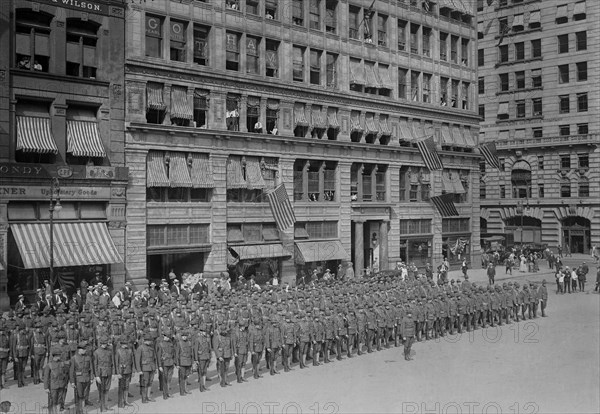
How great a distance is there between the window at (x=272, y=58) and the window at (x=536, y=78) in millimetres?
34764

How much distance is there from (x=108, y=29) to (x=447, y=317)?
23002 millimetres

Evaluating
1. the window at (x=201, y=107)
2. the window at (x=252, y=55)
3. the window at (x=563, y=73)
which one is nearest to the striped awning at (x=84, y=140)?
the window at (x=201, y=107)

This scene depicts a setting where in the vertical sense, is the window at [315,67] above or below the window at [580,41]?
below

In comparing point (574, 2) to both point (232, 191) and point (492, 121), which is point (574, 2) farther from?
point (232, 191)

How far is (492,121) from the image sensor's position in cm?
6962

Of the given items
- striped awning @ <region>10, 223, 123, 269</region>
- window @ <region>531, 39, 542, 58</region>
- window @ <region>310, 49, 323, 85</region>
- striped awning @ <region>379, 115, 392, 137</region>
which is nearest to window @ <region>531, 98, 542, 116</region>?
window @ <region>531, 39, 542, 58</region>

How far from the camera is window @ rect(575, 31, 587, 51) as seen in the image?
61.6 metres

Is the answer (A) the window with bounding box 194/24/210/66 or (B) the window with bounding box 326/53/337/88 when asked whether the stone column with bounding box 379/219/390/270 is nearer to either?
(B) the window with bounding box 326/53/337/88

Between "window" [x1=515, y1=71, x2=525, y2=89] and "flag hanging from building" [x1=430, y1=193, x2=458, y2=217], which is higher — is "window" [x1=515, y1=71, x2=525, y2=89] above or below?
above

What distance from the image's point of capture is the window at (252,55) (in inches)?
1602

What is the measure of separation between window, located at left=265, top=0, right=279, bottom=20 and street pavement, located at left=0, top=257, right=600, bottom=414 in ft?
81.3

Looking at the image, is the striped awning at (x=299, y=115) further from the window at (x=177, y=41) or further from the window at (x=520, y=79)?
the window at (x=520, y=79)

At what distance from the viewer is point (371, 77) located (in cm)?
4694

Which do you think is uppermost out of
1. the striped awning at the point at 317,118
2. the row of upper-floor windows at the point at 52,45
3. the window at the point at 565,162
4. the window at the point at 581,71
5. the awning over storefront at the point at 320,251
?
the window at the point at 581,71
